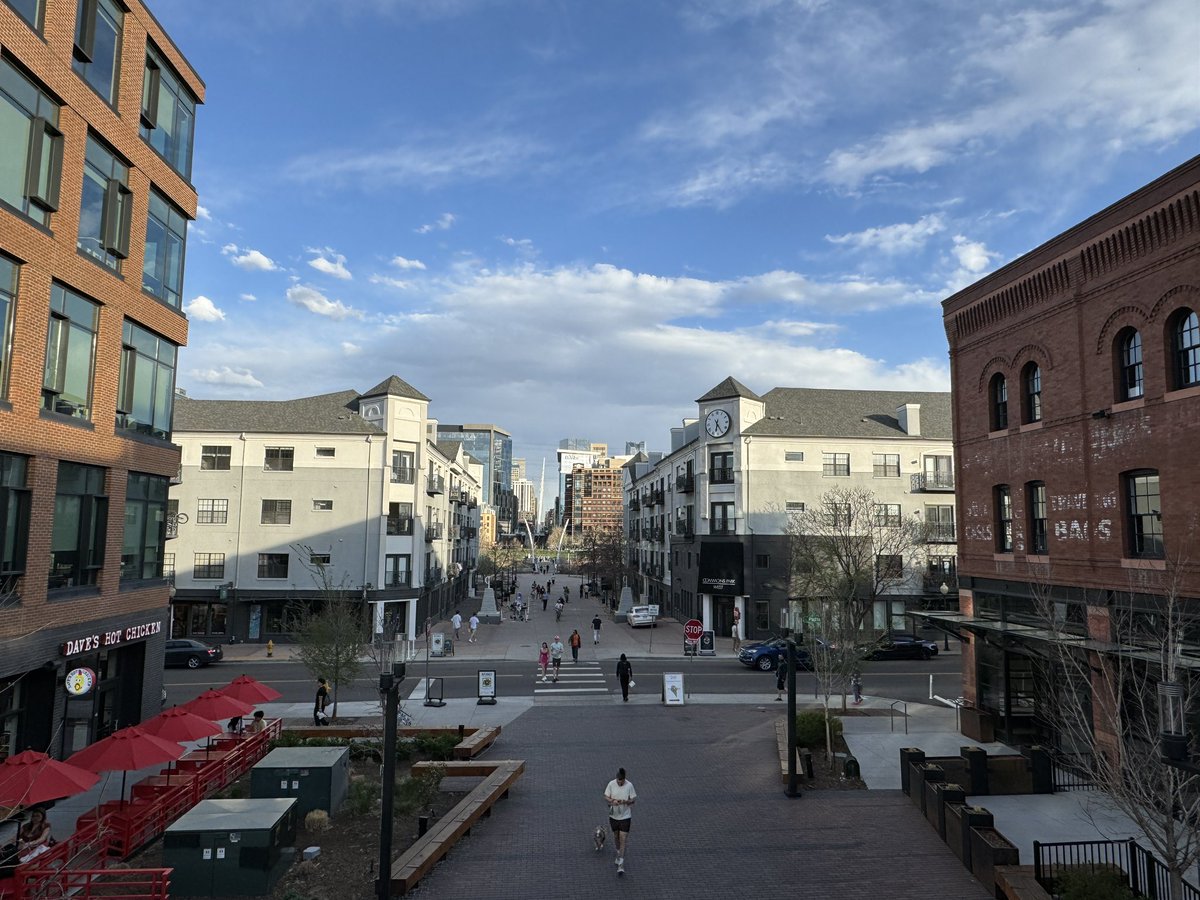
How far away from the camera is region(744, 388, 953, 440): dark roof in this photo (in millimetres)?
48872

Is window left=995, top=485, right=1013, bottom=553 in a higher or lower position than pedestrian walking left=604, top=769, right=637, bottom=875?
higher

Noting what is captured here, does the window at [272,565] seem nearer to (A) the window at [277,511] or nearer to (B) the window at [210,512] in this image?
(A) the window at [277,511]

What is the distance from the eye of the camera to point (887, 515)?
45750mm

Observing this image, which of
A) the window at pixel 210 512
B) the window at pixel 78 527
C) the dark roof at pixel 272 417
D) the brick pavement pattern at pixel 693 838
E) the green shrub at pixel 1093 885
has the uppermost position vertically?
the dark roof at pixel 272 417

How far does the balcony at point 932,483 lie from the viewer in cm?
4784

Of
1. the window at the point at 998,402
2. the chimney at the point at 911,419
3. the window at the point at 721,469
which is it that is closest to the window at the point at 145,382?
the window at the point at 998,402

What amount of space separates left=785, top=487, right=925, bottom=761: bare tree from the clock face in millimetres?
6568

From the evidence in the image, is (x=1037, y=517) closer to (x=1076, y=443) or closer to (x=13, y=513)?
(x=1076, y=443)

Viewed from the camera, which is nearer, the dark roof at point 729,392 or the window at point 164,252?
the window at point 164,252

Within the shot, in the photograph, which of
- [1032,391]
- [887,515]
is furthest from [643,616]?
[1032,391]

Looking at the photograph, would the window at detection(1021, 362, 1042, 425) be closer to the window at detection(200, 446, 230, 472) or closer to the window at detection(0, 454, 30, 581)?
the window at detection(0, 454, 30, 581)

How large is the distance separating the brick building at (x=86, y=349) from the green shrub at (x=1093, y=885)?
17777mm

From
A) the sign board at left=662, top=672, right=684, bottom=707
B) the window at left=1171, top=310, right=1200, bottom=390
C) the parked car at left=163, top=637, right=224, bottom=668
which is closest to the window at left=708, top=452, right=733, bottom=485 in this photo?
the sign board at left=662, top=672, right=684, bottom=707

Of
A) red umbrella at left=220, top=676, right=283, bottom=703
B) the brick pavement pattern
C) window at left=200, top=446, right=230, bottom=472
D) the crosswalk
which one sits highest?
window at left=200, top=446, right=230, bottom=472
